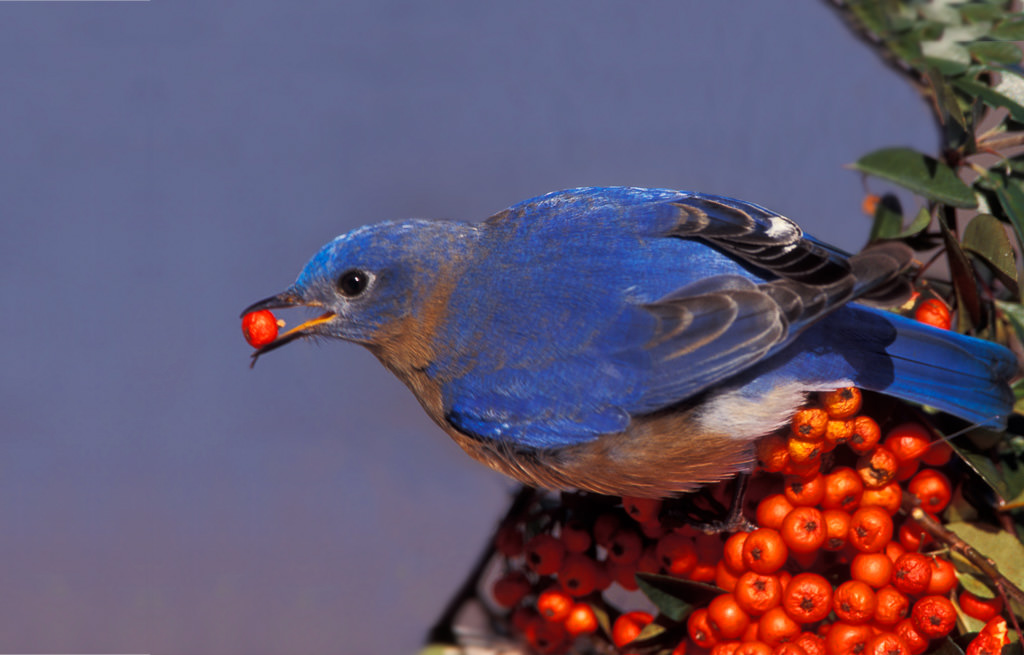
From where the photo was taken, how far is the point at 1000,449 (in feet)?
6.09

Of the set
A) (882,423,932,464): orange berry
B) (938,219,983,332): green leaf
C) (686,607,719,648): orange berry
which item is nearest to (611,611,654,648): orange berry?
(686,607,719,648): orange berry

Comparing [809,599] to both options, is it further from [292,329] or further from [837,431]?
[292,329]

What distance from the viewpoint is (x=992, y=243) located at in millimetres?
1750

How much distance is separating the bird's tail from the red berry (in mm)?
1296

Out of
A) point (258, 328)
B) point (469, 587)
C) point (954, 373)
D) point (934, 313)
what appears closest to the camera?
point (954, 373)

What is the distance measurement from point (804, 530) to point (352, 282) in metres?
1.08

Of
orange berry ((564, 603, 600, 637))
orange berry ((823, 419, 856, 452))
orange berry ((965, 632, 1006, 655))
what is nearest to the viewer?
orange berry ((965, 632, 1006, 655))

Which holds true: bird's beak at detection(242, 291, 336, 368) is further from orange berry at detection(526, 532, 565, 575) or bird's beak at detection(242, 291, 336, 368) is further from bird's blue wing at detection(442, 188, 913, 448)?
orange berry at detection(526, 532, 565, 575)

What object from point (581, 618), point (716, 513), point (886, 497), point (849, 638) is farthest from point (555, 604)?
point (886, 497)

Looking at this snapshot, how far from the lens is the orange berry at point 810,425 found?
1671mm

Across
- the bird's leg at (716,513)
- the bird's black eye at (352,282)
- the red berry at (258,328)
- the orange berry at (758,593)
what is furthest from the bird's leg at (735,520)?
the red berry at (258,328)

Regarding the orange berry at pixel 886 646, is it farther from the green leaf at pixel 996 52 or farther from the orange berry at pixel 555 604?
the green leaf at pixel 996 52

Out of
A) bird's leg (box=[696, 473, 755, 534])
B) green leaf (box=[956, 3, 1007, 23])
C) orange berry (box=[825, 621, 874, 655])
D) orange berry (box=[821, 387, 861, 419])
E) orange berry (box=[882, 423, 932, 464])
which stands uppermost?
green leaf (box=[956, 3, 1007, 23])

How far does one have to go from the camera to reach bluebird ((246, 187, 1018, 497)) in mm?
1802
